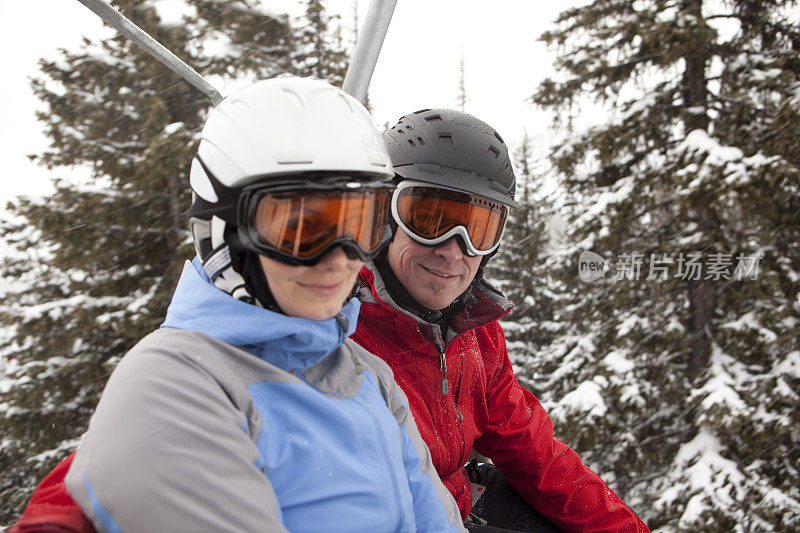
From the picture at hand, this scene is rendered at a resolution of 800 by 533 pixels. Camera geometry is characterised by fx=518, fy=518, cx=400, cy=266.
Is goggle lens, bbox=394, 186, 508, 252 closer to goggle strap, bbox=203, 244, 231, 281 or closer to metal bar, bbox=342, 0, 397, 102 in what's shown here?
metal bar, bbox=342, 0, 397, 102

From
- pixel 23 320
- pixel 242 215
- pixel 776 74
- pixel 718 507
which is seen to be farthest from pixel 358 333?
pixel 23 320

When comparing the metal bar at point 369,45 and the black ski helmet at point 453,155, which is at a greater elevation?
the metal bar at point 369,45

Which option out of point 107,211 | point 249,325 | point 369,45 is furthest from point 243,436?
point 107,211

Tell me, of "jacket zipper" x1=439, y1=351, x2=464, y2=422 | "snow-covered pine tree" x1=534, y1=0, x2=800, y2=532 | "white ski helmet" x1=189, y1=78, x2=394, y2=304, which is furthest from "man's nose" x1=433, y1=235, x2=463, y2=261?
"snow-covered pine tree" x1=534, y1=0, x2=800, y2=532

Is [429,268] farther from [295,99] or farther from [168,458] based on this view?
[168,458]

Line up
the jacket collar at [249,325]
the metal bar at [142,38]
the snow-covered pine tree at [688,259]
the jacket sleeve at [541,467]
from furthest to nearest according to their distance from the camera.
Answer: the snow-covered pine tree at [688,259] → the jacket sleeve at [541,467] → the metal bar at [142,38] → the jacket collar at [249,325]

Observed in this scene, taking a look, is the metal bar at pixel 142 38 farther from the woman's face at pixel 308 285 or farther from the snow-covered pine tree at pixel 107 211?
the snow-covered pine tree at pixel 107 211

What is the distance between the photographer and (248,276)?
1371mm

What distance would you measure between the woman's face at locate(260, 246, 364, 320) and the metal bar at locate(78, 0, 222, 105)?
1.03 meters

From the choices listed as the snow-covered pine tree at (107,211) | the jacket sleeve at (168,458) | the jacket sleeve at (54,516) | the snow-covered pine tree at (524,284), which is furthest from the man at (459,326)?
the snow-covered pine tree at (524,284)

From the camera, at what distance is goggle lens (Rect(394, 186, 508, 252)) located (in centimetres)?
233

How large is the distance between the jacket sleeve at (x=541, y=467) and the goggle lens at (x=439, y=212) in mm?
675

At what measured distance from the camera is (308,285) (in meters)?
1.38

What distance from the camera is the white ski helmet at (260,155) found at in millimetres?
1323
